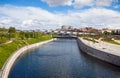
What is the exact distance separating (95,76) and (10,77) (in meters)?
14.2

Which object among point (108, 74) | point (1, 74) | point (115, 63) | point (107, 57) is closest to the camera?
point (1, 74)

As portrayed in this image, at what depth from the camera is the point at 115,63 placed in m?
50.1

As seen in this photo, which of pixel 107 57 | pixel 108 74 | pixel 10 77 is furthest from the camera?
pixel 107 57

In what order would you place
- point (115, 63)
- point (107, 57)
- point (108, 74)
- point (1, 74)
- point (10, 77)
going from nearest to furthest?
point (1, 74) → point (10, 77) → point (108, 74) → point (115, 63) → point (107, 57)

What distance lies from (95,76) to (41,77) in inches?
363

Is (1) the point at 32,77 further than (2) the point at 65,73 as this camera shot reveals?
No

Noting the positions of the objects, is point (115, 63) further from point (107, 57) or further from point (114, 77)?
point (114, 77)

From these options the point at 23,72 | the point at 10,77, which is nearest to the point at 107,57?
the point at 23,72

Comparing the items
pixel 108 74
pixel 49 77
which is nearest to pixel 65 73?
pixel 49 77

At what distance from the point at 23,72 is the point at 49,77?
709cm

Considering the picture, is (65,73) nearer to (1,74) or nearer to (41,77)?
(41,77)

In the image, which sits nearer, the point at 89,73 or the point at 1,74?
the point at 1,74

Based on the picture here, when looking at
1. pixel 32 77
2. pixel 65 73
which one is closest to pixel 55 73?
pixel 65 73

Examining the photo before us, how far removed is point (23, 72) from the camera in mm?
44031
